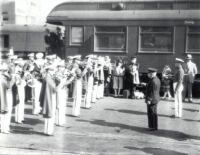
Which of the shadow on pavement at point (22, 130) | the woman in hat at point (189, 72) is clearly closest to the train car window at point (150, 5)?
the woman in hat at point (189, 72)

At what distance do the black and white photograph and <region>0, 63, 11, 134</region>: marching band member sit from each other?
3cm

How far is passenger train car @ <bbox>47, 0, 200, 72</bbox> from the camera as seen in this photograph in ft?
49.5

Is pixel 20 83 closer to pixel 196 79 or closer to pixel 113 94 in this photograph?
pixel 113 94

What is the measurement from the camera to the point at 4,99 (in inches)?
354

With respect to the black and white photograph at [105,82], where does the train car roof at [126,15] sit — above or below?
above

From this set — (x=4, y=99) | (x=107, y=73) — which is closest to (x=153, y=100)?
(x=4, y=99)

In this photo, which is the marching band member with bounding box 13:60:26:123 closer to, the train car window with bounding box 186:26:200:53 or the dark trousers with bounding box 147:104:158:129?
the dark trousers with bounding box 147:104:158:129

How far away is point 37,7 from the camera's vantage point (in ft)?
129

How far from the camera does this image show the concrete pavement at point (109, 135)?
305 inches

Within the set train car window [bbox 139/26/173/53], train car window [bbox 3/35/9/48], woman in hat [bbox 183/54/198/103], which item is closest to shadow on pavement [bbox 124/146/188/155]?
woman in hat [bbox 183/54/198/103]

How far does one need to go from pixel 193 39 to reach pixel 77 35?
524 cm

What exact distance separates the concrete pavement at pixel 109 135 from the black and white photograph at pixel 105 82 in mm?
24

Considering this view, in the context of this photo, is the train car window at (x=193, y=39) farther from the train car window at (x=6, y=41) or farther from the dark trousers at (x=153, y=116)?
the train car window at (x=6, y=41)

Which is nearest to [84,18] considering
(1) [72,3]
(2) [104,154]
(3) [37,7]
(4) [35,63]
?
(1) [72,3]
